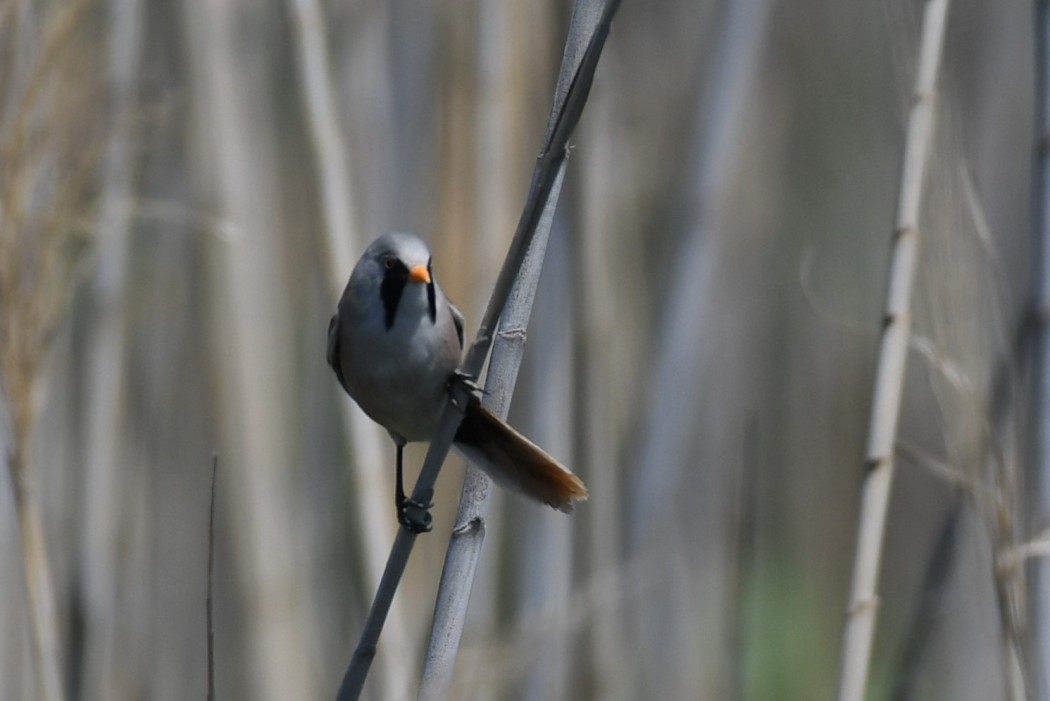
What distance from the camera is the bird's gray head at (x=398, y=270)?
1.37 m

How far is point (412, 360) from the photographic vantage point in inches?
55.8

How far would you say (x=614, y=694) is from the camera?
86.0 inches

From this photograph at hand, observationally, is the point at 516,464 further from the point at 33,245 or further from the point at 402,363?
the point at 33,245

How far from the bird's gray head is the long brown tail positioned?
0.19 m

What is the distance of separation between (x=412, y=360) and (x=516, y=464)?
0.21 meters

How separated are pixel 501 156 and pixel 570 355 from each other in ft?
1.27

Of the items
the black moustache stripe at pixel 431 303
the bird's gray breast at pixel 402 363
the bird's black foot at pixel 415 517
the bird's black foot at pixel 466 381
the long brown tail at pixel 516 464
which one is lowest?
the bird's black foot at pixel 415 517

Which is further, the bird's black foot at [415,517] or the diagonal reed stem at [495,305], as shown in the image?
the bird's black foot at [415,517]

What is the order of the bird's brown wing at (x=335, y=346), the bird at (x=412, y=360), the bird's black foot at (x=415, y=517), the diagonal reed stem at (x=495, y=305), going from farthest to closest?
the bird's brown wing at (x=335, y=346) < the bird at (x=412, y=360) < the bird's black foot at (x=415, y=517) < the diagonal reed stem at (x=495, y=305)

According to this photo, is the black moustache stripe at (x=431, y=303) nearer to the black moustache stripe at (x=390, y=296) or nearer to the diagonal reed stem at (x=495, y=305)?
the black moustache stripe at (x=390, y=296)

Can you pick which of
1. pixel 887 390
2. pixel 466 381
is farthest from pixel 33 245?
pixel 887 390

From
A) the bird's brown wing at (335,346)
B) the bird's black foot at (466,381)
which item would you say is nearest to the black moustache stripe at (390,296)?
the bird's brown wing at (335,346)

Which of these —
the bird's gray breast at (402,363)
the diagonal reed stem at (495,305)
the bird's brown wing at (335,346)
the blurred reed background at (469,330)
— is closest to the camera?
the diagonal reed stem at (495,305)

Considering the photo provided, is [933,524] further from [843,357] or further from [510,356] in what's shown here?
[510,356]
